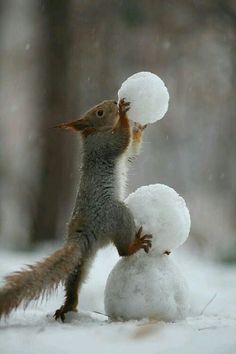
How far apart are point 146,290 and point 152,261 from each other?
0.18 meters

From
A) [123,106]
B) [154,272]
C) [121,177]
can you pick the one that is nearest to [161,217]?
[154,272]

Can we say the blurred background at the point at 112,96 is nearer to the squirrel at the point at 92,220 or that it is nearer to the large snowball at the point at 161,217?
the squirrel at the point at 92,220

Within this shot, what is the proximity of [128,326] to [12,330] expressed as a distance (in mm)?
497

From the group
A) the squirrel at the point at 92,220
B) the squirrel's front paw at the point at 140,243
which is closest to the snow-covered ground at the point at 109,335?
the squirrel at the point at 92,220

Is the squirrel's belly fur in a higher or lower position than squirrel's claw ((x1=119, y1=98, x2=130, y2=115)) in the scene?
lower

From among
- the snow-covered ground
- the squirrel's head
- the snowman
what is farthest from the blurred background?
the snow-covered ground

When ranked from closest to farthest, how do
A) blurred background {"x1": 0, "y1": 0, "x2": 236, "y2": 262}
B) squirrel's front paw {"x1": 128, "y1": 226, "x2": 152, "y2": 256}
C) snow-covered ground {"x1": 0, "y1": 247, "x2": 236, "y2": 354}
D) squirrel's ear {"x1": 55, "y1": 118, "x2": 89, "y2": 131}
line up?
1. snow-covered ground {"x1": 0, "y1": 247, "x2": 236, "y2": 354}
2. squirrel's front paw {"x1": 128, "y1": 226, "x2": 152, "y2": 256}
3. squirrel's ear {"x1": 55, "y1": 118, "x2": 89, "y2": 131}
4. blurred background {"x1": 0, "y1": 0, "x2": 236, "y2": 262}

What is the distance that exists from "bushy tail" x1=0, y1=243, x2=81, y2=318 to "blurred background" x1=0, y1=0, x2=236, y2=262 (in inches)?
232

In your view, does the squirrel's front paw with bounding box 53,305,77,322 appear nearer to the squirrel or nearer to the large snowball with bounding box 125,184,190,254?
the squirrel

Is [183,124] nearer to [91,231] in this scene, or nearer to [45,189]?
[45,189]

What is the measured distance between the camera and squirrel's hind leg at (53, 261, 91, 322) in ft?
13.0

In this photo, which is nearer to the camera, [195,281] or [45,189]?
[195,281]

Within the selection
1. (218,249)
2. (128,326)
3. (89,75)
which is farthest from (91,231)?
(89,75)

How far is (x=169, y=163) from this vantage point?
12.7 metres
